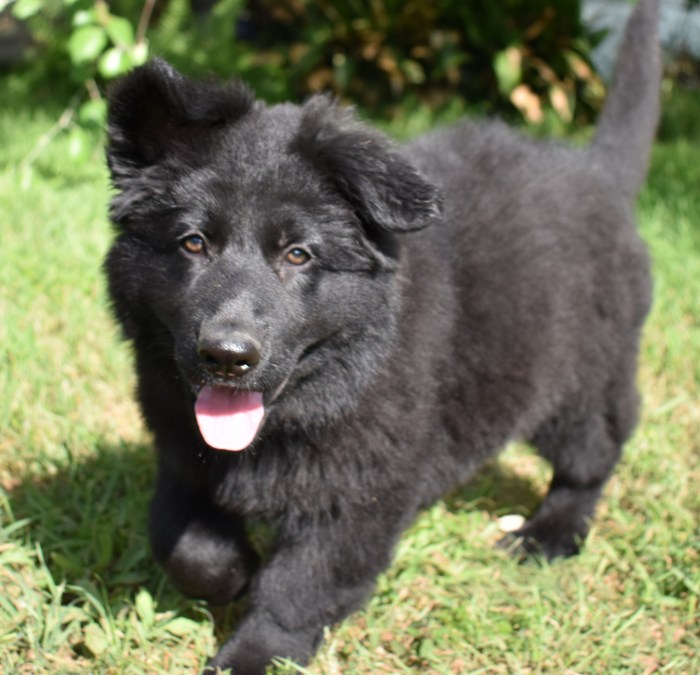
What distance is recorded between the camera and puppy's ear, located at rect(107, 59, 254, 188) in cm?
244

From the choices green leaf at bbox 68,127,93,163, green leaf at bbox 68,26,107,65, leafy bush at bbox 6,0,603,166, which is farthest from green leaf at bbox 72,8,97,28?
leafy bush at bbox 6,0,603,166

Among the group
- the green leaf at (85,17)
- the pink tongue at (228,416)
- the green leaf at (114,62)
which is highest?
the pink tongue at (228,416)

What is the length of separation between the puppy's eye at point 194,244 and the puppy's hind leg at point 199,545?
71cm

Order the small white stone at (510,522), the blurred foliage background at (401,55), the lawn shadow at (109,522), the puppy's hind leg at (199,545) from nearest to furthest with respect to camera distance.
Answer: the puppy's hind leg at (199,545)
the lawn shadow at (109,522)
the small white stone at (510,522)
the blurred foliage background at (401,55)

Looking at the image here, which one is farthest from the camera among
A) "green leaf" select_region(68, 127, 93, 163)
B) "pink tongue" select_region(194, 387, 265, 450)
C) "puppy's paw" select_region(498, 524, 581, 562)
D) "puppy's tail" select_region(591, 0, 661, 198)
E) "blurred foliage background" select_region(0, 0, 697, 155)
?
"blurred foliage background" select_region(0, 0, 697, 155)

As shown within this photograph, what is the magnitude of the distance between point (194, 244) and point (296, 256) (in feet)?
0.82

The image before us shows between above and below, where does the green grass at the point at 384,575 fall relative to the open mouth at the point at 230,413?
below

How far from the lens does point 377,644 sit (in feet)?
9.00

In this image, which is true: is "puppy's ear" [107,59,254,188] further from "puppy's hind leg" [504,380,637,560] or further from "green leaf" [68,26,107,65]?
"green leaf" [68,26,107,65]

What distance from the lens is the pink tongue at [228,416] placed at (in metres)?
2.34

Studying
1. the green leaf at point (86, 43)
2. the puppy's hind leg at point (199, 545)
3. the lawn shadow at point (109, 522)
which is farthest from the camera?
the green leaf at point (86, 43)

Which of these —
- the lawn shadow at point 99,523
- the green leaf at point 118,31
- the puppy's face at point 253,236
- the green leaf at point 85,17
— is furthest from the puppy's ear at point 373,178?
the green leaf at point 85,17

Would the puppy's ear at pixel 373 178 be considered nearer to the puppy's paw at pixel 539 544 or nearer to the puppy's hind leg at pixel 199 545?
the puppy's hind leg at pixel 199 545

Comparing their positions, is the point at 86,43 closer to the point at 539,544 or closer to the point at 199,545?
the point at 199,545
